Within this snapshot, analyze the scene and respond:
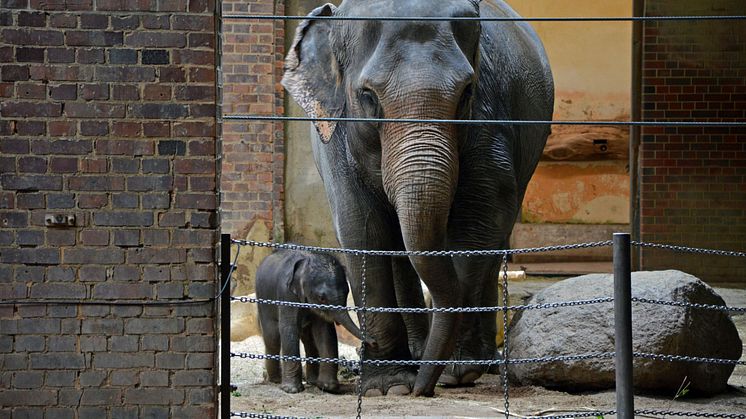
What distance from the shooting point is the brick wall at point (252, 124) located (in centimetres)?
1278

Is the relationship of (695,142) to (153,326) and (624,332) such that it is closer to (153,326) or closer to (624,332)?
(624,332)

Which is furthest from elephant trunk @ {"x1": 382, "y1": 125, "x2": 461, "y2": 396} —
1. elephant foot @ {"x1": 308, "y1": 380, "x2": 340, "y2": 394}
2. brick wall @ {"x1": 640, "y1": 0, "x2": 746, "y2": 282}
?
brick wall @ {"x1": 640, "y1": 0, "x2": 746, "y2": 282}

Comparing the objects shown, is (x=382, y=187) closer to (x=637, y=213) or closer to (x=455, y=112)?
(x=455, y=112)

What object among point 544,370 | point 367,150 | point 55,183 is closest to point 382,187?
point 367,150

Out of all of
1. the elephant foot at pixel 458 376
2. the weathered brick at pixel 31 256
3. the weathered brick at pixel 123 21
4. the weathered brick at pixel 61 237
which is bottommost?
the elephant foot at pixel 458 376

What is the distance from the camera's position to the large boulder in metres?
7.39

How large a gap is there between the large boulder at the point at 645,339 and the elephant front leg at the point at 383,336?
73cm

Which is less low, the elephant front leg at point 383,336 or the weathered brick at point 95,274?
the weathered brick at point 95,274

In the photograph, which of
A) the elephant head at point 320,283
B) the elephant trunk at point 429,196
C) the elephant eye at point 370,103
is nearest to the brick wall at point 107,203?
the elephant trunk at point 429,196

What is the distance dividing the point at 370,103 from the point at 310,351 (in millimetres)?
3005

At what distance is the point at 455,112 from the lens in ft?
24.3

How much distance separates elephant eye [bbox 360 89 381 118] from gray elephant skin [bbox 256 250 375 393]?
6.87 ft

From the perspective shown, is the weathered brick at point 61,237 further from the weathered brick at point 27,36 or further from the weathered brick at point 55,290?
the weathered brick at point 27,36

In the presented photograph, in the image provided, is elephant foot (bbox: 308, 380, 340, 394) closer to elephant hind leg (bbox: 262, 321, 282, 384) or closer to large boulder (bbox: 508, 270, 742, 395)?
elephant hind leg (bbox: 262, 321, 282, 384)
